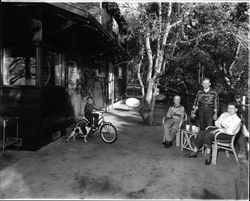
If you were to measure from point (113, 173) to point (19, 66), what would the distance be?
3859 millimetres

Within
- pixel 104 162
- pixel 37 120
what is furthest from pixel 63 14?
pixel 104 162

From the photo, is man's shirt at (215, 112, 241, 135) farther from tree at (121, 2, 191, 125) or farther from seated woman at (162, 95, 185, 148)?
tree at (121, 2, 191, 125)

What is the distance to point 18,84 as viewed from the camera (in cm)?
670

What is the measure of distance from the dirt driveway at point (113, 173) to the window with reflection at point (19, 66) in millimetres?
1810

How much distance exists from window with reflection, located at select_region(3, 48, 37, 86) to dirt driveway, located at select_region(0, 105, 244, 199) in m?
1.81

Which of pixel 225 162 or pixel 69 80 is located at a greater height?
pixel 69 80

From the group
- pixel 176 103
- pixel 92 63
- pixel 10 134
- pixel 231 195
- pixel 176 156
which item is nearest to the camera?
pixel 231 195

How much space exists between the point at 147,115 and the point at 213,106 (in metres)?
4.00

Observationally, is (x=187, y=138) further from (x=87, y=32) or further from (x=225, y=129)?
(x=87, y=32)

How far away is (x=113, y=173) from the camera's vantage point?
4.87 m

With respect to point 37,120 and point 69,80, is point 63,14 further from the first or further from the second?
point 69,80

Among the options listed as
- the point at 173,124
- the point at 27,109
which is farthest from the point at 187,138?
the point at 27,109

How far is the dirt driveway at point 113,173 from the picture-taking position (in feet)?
13.3

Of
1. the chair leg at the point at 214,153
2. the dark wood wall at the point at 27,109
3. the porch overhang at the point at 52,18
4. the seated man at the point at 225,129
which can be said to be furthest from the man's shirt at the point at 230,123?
the dark wood wall at the point at 27,109
